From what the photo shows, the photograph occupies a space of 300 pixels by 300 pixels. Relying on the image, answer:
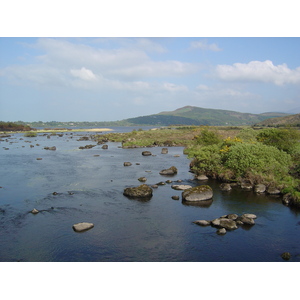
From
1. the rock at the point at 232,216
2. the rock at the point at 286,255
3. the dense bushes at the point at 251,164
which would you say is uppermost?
the dense bushes at the point at 251,164

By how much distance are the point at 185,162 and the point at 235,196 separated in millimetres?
21930

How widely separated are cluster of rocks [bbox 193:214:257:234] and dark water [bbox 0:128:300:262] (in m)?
0.62

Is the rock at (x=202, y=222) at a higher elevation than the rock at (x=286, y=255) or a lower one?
higher

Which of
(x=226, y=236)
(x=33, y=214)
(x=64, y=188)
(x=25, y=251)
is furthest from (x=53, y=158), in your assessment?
(x=226, y=236)

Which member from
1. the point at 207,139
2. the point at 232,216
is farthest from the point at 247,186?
the point at 207,139

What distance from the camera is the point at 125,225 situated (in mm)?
22812

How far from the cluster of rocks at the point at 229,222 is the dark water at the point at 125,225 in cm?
62

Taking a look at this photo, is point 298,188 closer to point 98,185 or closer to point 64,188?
point 98,185

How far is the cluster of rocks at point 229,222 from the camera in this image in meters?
22.4

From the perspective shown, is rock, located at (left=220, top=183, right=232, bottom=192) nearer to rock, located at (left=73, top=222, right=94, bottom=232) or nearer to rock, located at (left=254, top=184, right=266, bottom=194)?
rock, located at (left=254, top=184, right=266, bottom=194)

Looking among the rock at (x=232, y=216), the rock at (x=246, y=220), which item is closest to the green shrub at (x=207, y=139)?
the rock at (x=232, y=216)

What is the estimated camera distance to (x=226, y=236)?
20.9 metres

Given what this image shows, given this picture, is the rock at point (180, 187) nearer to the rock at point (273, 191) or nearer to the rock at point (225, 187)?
the rock at point (225, 187)

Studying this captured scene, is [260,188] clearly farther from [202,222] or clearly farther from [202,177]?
[202,222]
